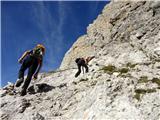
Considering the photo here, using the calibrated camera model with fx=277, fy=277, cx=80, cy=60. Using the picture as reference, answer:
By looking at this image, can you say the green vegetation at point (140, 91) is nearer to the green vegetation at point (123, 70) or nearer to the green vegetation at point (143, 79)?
the green vegetation at point (143, 79)

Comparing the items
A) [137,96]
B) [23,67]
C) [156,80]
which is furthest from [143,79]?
[23,67]

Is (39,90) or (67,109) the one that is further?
(39,90)

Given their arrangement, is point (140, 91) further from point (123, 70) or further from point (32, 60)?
point (32, 60)

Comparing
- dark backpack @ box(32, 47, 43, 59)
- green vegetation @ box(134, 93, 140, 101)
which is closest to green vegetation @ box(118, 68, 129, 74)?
green vegetation @ box(134, 93, 140, 101)

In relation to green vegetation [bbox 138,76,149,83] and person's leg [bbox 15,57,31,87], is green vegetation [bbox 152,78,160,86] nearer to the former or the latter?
green vegetation [bbox 138,76,149,83]

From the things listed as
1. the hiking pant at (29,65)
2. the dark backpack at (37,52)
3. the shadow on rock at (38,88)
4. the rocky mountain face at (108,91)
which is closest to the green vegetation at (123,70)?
the rocky mountain face at (108,91)

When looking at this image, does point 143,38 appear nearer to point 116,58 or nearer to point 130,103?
point 116,58

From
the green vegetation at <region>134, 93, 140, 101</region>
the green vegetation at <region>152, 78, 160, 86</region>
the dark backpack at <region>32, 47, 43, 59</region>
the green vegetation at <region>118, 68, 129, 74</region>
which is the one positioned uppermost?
the dark backpack at <region>32, 47, 43, 59</region>

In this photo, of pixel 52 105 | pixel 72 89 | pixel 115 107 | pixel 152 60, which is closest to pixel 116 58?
pixel 152 60

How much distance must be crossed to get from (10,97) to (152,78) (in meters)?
10.9

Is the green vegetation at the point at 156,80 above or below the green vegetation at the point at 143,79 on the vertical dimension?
below

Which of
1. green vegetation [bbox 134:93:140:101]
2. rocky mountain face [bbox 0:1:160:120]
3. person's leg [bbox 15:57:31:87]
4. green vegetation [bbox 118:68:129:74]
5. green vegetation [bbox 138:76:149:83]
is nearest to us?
rocky mountain face [bbox 0:1:160:120]

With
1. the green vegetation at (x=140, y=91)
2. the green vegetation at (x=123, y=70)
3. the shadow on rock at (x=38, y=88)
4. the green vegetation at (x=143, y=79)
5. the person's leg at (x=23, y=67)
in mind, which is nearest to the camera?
the green vegetation at (x=140, y=91)

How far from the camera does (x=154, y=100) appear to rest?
16.8 m
